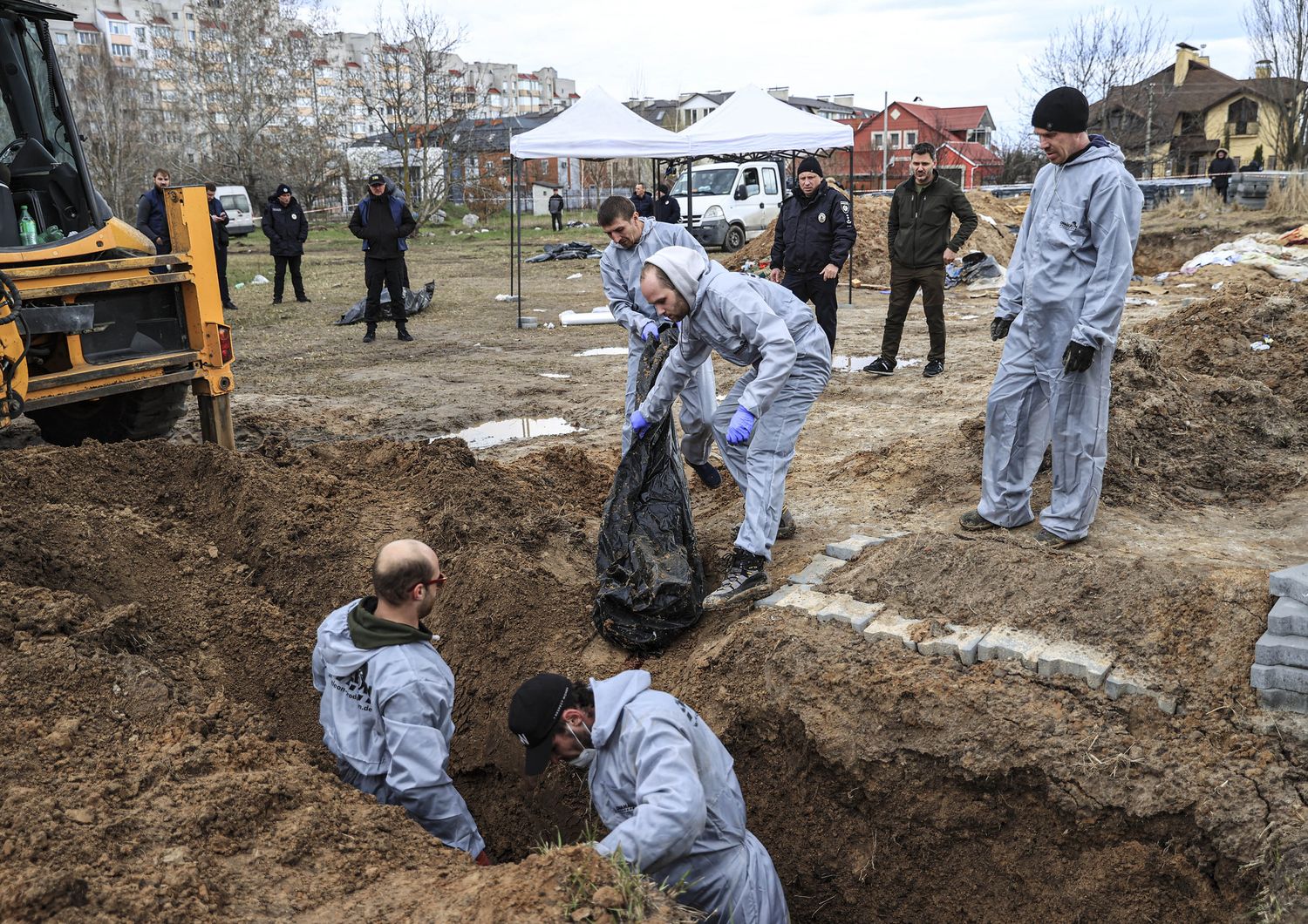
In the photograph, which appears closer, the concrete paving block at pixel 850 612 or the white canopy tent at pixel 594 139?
the concrete paving block at pixel 850 612

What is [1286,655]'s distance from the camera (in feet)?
10.6

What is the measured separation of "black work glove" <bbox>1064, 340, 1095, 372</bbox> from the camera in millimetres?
4039

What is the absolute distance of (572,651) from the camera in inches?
173

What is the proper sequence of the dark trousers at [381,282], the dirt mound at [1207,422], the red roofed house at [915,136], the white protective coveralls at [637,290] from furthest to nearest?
the red roofed house at [915,136]
the dark trousers at [381,282]
the white protective coveralls at [637,290]
the dirt mound at [1207,422]

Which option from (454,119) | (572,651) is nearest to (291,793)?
(572,651)

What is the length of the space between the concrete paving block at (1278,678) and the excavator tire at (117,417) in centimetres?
606

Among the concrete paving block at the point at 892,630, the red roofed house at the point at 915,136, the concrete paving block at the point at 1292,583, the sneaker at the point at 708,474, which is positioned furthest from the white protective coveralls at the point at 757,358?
the red roofed house at the point at 915,136

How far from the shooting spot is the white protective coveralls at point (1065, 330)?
4094mm

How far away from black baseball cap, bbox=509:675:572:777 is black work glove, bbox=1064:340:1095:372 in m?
2.55

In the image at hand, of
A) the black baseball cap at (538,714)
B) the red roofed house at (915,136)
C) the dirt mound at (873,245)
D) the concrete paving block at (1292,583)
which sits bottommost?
the black baseball cap at (538,714)

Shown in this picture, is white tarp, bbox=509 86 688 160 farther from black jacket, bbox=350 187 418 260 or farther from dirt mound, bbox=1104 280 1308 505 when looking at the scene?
dirt mound, bbox=1104 280 1308 505

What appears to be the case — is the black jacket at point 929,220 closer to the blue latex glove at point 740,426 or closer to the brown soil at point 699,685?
the brown soil at point 699,685

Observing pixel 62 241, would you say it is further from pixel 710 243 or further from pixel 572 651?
pixel 710 243

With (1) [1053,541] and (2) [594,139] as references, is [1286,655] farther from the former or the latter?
(2) [594,139]
